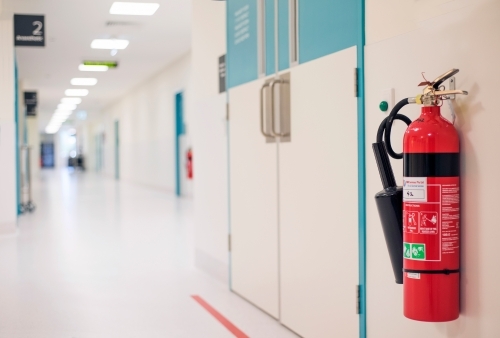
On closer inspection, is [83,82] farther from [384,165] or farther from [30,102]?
[384,165]

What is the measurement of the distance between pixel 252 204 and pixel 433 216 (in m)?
2.10

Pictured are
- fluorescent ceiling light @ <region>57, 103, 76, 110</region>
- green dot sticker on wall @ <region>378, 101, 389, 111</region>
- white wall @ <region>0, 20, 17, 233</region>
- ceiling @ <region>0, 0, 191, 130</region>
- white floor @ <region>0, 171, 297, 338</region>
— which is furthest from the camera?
fluorescent ceiling light @ <region>57, 103, 76, 110</region>

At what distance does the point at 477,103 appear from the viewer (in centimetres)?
208

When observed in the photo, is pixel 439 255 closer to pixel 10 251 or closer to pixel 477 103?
pixel 477 103

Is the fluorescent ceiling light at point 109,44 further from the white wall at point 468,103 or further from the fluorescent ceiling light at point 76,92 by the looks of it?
the white wall at point 468,103

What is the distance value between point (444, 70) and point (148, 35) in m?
8.99

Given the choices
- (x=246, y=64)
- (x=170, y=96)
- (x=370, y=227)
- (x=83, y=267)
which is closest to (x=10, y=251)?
(x=83, y=267)

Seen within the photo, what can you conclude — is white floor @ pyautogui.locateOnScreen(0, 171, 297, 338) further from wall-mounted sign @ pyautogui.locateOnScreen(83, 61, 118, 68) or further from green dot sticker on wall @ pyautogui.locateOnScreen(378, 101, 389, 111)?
wall-mounted sign @ pyautogui.locateOnScreen(83, 61, 118, 68)

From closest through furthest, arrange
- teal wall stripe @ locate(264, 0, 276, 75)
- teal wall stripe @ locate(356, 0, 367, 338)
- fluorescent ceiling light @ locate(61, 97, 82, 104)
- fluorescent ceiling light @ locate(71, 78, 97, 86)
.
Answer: teal wall stripe @ locate(356, 0, 367, 338), teal wall stripe @ locate(264, 0, 276, 75), fluorescent ceiling light @ locate(71, 78, 97, 86), fluorescent ceiling light @ locate(61, 97, 82, 104)

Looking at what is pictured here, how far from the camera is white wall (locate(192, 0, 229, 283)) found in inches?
189

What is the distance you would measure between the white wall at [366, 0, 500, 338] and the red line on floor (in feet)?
3.79

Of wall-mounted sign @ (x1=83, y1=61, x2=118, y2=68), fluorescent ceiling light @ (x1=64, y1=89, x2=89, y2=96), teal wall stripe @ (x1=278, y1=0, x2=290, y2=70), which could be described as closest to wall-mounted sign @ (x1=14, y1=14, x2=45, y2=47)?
teal wall stripe @ (x1=278, y1=0, x2=290, y2=70)

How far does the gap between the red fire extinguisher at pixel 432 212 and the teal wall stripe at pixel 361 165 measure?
0.57m

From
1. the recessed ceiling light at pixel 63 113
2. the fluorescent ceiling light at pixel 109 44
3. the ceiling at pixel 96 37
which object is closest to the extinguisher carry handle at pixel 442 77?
the ceiling at pixel 96 37
